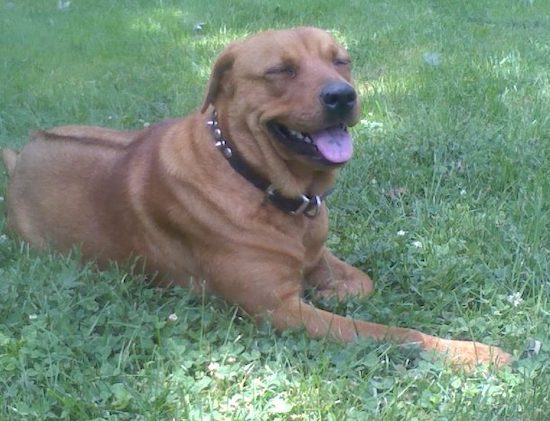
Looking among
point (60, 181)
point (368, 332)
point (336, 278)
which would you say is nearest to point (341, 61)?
point (336, 278)

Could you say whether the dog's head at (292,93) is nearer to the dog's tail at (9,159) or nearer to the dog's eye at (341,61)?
the dog's eye at (341,61)

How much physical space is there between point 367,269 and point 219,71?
3.47 ft

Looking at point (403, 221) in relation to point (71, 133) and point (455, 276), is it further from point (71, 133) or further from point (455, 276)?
point (71, 133)

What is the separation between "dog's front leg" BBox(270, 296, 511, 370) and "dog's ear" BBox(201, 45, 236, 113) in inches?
33.5

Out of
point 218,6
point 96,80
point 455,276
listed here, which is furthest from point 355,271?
point 218,6

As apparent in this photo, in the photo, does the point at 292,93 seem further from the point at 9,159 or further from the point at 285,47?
the point at 9,159

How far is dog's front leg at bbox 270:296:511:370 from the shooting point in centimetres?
305

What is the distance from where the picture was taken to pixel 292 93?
11.1 ft

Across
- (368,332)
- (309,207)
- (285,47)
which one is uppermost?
(285,47)

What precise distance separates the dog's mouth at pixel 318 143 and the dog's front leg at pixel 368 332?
540mm

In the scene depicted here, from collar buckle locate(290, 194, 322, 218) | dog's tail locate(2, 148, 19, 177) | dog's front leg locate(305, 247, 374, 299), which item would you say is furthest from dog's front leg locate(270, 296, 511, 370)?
dog's tail locate(2, 148, 19, 177)

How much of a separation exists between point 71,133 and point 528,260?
2181mm

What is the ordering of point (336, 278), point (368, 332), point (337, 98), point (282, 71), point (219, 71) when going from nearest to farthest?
1. point (368, 332)
2. point (337, 98)
3. point (282, 71)
4. point (219, 71)
5. point (336, 278)

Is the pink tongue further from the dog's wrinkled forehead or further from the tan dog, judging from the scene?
the dog's wrinkled forehead
